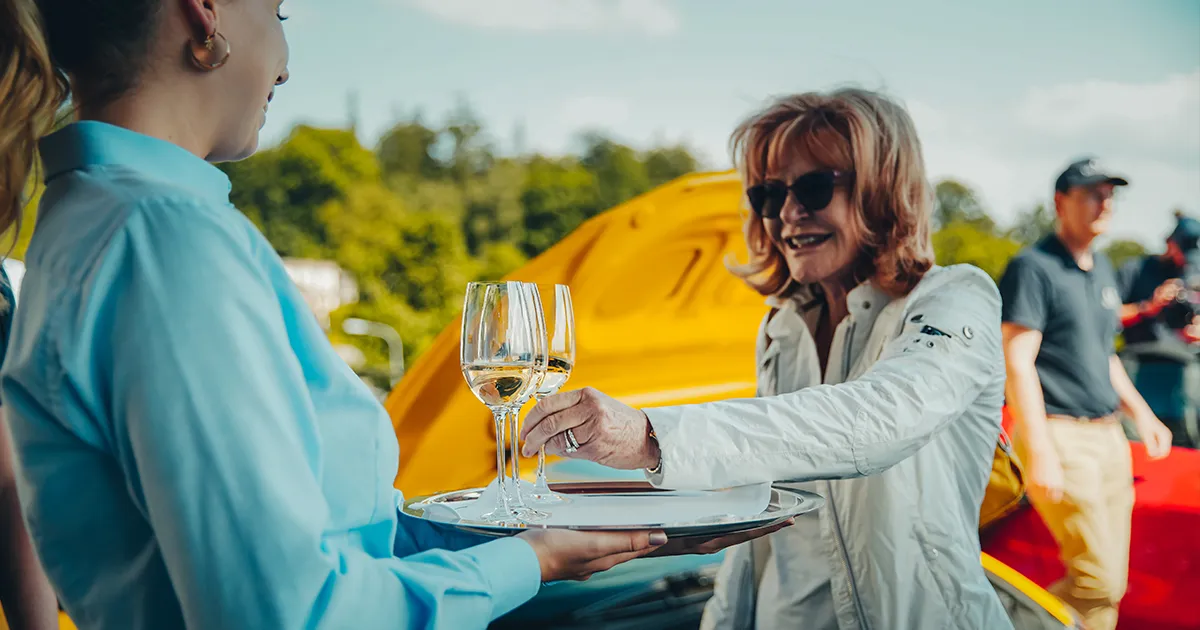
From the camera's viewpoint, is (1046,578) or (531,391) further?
(1046,578)

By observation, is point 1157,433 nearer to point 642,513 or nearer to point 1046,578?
point 1046,578

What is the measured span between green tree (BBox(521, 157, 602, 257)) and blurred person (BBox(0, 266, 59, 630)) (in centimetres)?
2410

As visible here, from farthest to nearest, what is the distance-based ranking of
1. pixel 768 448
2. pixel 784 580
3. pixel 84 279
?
pixel 784 580 < pixel 768 448 < pixel 84 279

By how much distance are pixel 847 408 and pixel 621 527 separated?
401mm

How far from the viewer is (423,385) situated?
7.59 ft

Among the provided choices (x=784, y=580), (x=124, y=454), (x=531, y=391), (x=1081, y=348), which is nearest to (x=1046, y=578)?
(x=1081, y=348)

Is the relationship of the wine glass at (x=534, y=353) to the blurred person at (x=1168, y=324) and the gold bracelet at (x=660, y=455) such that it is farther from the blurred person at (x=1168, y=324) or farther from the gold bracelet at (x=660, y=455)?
the blurred person at (x=1168, y=324)

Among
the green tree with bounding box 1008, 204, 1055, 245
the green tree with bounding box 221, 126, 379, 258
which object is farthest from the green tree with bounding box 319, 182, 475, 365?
the green tree with bounding box 1008, 204, 1055, 245

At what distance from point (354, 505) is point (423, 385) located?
151 cm

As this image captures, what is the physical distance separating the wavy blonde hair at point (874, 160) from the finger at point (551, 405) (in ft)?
1.99

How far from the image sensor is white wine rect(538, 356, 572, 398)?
1.10 metres

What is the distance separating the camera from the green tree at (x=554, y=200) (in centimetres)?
2661

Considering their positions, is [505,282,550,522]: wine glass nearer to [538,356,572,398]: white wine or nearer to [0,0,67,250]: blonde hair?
[538,356,572,398]: white wine

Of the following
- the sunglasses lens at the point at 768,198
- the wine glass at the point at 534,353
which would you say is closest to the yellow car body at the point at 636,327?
the sunglasses lens at the point at 768,198
